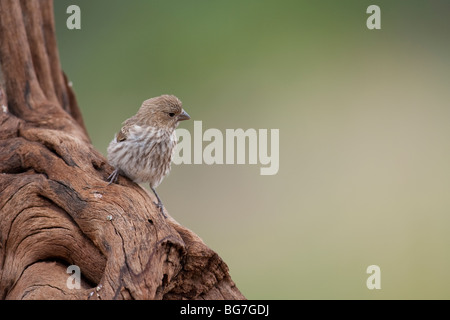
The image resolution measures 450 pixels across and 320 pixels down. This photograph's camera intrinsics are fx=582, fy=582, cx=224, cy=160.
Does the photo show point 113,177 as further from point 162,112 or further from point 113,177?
point 162,112

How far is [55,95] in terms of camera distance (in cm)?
446

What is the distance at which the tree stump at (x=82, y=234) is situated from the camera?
2.90 m

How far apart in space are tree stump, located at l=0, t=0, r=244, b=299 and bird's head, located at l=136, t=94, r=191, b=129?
0.40 m

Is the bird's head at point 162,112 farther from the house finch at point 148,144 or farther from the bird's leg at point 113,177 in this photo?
the bird's leg at point 113,177

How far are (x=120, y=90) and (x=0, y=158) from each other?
4.11 metres

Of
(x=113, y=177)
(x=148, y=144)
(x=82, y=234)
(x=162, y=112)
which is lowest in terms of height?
(x=82, y=234)

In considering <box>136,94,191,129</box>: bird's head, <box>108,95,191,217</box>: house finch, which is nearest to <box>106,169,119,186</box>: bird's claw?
<box>108,95,191,217</box>: house finch

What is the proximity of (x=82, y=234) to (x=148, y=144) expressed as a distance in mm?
705

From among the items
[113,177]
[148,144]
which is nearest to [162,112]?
[148,144]

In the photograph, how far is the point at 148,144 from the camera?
3555 mm

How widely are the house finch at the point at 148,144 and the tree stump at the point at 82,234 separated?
9 cm

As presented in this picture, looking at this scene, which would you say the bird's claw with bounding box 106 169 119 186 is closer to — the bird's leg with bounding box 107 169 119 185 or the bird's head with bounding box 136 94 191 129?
the bird's leg with bounding box 107 169 119 185
